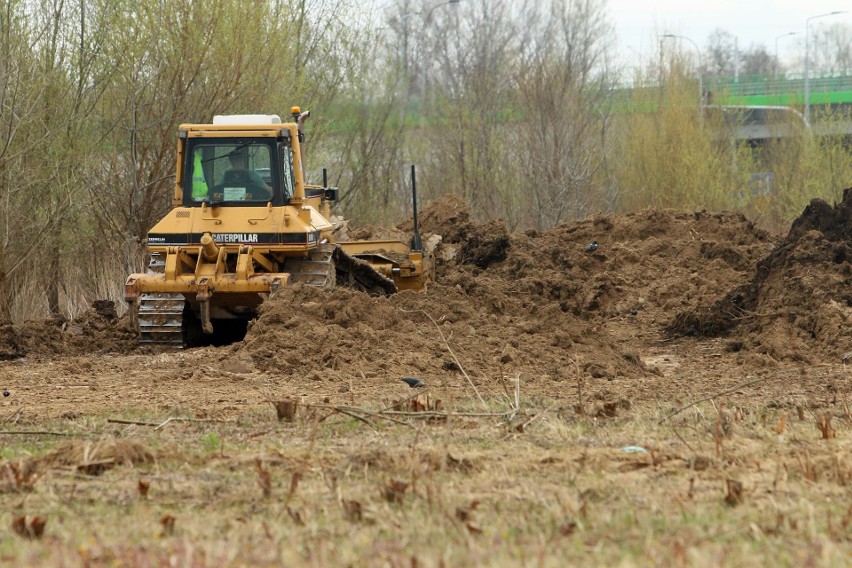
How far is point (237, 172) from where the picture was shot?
565 inches

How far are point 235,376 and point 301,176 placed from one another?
4.12m

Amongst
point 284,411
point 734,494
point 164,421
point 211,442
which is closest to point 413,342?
point 284,411

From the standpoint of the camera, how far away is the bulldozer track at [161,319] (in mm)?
13438

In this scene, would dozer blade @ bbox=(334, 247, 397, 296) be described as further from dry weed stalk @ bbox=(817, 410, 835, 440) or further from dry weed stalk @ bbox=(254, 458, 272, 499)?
dry weed stalk @ bbox=(254, 458, 272, 499)

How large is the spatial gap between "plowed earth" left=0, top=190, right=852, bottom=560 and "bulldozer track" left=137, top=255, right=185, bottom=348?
0.65 ft

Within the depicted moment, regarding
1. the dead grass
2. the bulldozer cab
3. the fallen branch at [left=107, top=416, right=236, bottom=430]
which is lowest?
the fallen branch at [left=107, top=416, right=236, bottom=430]

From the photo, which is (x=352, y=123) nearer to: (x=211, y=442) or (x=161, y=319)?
(x=161, y=319)

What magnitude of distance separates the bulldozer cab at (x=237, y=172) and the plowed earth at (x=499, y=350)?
5.95ft

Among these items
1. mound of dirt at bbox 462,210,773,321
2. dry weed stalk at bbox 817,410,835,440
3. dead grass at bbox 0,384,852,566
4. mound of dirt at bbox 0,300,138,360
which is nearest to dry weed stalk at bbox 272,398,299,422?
dead grass at bbox 0,384,852,566

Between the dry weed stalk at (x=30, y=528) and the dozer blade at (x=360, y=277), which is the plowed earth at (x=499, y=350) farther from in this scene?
the dry weed stalk at (x=30, y=528)

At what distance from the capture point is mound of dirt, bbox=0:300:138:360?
13.9m

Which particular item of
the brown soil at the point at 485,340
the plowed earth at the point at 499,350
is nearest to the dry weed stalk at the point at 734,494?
the plowed earth at the point at 499,350

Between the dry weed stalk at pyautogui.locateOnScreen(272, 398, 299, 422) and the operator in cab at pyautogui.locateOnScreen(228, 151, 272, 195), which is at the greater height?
the operator in cab at pyautogui.locateOnScreen(228, 151, 272, 195)

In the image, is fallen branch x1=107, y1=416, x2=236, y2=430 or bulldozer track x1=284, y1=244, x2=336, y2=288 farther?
bulldozer track x1=284, y1=244, x2=336, y2=288
